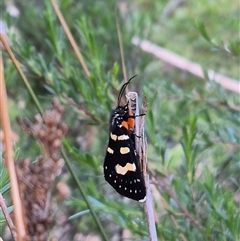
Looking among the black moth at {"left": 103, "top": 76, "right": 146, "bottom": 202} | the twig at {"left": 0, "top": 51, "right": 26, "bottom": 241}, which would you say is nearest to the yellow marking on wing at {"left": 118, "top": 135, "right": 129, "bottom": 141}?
the black moth at {"left": 103, "top": 76, "right": 146, "bottom": 202}

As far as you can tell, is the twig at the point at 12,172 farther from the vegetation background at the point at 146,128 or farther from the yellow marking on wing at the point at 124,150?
the yellow marking on wing at the point at 124,150

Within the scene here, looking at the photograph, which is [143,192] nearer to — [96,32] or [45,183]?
[45,183]

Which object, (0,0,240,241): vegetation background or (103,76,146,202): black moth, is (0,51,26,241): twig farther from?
(103,76,146,202): black moth

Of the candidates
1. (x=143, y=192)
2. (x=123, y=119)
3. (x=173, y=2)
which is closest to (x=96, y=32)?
(x=123, y=119)

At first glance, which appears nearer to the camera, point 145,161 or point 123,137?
point 145,161

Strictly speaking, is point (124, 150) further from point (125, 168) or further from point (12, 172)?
point (12, 172)

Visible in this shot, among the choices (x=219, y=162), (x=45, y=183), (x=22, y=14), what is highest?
(x=45, y=183)

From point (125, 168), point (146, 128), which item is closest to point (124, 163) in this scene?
point (125, 168)

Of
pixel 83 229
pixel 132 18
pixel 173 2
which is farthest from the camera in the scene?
pixel 173 2

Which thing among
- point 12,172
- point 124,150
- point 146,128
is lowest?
point 146,128
